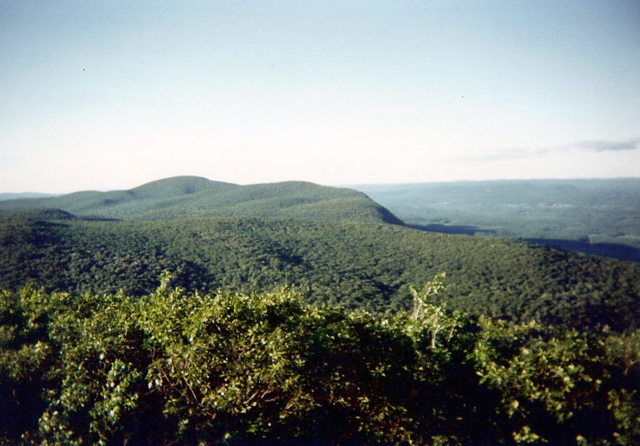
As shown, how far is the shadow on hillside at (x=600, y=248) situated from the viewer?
480ft

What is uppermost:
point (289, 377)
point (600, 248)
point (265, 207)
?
point (265, 207)

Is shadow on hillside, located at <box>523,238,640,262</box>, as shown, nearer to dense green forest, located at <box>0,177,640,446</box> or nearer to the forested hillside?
the forested hillside

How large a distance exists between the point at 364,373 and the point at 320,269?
58183 mm

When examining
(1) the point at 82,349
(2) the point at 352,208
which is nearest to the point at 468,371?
(1) the point at 82,349

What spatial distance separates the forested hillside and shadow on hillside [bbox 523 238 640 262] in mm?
92691

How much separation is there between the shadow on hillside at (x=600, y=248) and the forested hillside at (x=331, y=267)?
92.7 metres

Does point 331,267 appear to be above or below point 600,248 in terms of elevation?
above

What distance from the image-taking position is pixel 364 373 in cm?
1298

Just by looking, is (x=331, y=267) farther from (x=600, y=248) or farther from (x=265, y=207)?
(x=600, y=248)

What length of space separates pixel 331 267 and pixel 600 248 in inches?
6342

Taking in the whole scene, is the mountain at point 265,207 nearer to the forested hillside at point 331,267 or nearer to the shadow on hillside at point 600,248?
the forested hillside at point 331,267

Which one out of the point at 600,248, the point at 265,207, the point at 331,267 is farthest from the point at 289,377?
the point at 600,248

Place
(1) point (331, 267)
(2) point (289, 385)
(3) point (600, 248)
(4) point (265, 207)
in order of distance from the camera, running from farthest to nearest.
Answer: (4) point (265, 207) < (3) point (600, 248) < (1) point (331, 267) < (2) point (289, 385)

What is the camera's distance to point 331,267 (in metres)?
72.7
